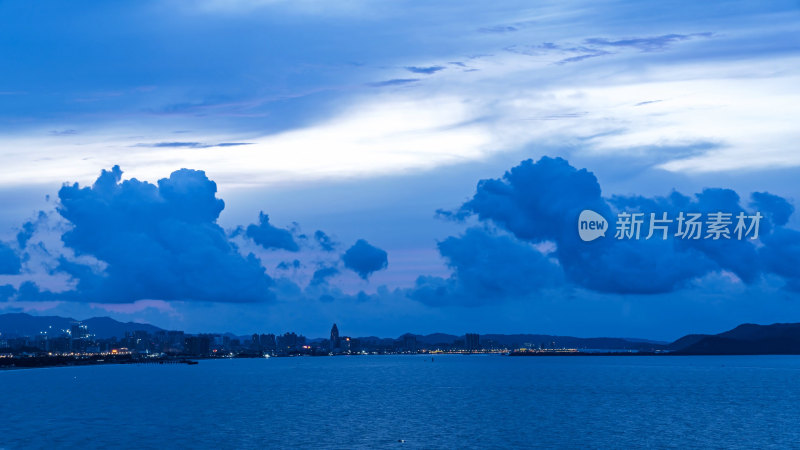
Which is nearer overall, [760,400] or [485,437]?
[485,437]

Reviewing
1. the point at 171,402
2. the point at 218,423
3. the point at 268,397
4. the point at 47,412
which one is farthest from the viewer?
the point at 268,397

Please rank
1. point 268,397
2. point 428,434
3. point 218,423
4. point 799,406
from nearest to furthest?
point 428,434 < point 218,423 < point 799,406 < point 268,397

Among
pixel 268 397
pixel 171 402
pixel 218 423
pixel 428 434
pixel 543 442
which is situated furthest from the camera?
pixel 268 397

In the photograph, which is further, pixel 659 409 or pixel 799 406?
pixel 799 406

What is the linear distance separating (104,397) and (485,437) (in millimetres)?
105566

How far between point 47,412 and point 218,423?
3684 cm

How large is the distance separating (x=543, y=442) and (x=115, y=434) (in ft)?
Answer: 173

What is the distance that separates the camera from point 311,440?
95.0 m

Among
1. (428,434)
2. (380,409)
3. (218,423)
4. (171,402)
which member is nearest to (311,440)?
(428,434)

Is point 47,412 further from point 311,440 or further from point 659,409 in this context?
point 659,409

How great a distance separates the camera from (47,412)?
13312 cm

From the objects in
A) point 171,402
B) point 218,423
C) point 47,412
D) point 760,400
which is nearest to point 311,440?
point 218,423

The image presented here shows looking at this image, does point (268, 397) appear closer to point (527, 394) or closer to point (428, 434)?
point (527, 394)

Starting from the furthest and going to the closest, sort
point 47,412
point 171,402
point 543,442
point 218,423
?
point 171,402 < point 47,412 < point 218,423 < point 543,442
